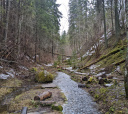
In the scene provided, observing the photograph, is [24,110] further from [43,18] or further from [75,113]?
[43,18]

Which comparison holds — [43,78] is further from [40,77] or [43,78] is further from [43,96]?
[43,96]

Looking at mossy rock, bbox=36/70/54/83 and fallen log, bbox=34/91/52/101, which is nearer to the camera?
fallen log, bbox=34/91/52/101

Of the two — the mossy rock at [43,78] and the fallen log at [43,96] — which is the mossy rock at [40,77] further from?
the fallen log at [43,96]

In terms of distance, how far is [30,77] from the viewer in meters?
11.9

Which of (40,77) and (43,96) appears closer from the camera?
(43,96)

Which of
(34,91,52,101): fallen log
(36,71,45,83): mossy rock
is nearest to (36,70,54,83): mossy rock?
(36,71,45,83): mossy rock

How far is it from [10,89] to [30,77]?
14.0 ft

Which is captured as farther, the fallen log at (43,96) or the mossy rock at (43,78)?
the mossy rock at (43,78)

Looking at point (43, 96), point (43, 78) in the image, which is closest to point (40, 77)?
point (43, 78)

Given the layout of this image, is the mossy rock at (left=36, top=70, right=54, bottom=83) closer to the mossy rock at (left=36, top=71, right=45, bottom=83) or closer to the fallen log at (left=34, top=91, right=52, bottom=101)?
the mossy rock at (left=36, top=71, right=45, bottom=83)

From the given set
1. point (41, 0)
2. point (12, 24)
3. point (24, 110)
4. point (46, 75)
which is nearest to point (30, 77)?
point (46, 75)

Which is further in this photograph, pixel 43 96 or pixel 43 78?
pixel 43 78

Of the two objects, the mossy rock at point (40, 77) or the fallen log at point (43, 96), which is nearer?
the fallen log at point (43, 96)

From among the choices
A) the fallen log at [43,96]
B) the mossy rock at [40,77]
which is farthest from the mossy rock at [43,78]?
the fallen log at [43,96]
